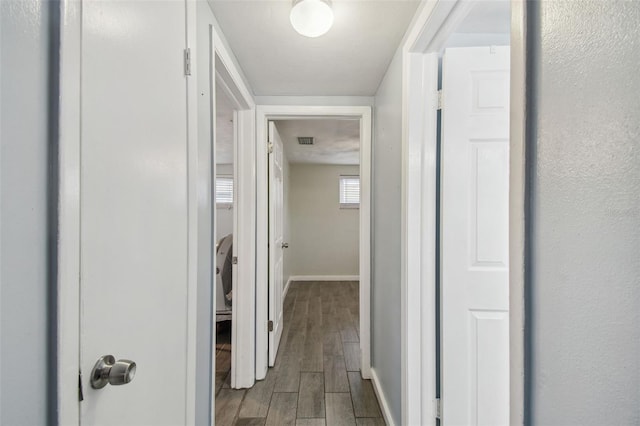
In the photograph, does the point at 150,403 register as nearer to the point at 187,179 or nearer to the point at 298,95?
the point at 187,179

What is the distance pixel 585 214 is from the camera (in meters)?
0.51

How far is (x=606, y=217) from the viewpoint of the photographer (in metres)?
0.47

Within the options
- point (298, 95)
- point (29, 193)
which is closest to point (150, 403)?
point (29, 193)

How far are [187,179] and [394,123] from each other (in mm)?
1190

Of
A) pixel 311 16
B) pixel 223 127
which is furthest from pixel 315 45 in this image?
pixel 223 127

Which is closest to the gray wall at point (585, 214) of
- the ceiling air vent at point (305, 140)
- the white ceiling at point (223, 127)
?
the white ceiling at point (223, 127)

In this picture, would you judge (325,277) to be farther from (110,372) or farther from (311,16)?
(110,372)

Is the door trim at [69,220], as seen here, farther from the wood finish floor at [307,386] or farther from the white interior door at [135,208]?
the wood finish floor at [307,386]

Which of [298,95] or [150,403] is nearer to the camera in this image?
[150,403]

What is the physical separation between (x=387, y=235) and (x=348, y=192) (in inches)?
155

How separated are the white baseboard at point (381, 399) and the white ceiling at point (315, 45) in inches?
81.9

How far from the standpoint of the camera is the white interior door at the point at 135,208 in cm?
61

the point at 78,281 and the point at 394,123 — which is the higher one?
the point at 394,123

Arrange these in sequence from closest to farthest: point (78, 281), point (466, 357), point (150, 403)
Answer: point (78, 281) → point (150, 403) → point (466, 357)
